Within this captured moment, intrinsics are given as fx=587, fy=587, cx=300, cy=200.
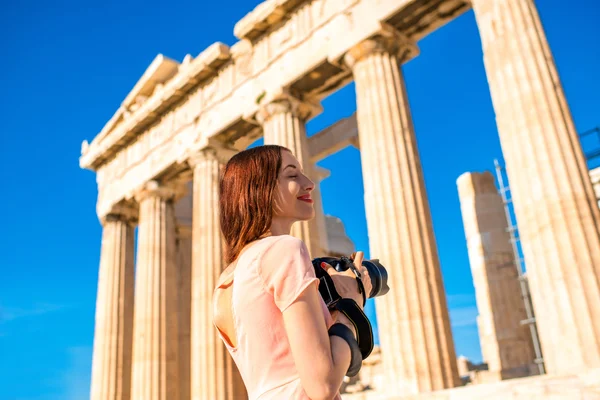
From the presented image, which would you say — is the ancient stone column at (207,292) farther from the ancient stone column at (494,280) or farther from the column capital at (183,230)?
the ancient stone column at (494,280)

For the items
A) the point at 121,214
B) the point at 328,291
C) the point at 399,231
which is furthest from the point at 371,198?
the point at 121,214

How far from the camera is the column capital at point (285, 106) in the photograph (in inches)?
762

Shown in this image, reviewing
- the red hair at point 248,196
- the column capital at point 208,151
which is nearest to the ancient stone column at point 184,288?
the column capital at point 208,151

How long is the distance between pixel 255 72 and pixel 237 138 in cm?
303

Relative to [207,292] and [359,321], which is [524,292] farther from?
[359,321]

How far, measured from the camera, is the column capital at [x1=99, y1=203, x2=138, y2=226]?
87.7 ft

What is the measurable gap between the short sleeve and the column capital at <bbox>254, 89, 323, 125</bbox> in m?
17.5

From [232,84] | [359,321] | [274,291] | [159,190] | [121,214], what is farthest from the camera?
[121,214]

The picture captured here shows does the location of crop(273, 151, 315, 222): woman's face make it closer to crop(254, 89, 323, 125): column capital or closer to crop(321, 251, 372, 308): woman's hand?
crop(321, 251, 372, 308): woman's hand

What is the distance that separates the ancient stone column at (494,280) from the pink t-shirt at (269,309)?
62.2 feet

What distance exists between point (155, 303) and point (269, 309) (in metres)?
21.9

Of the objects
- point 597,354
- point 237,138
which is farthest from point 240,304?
point 237,138

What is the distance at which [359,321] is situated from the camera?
84.4 inches

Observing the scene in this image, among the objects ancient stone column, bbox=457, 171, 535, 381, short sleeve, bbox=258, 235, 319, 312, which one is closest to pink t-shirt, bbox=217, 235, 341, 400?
short sleeve, bbox=258, 235, 319, 312
